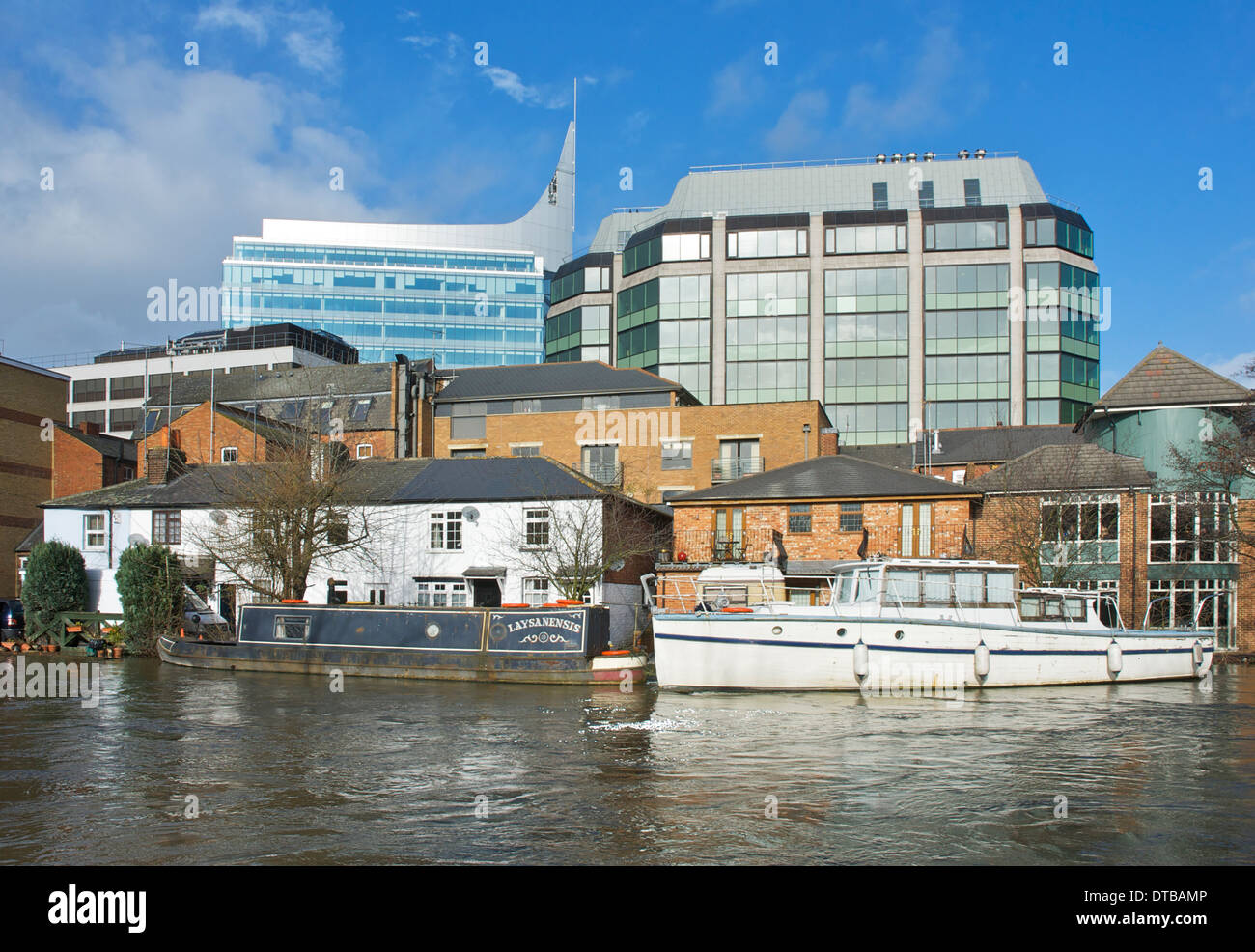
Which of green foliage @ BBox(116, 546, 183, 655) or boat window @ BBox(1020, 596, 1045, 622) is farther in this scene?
green foliage @ BBox(116, 546, 183, 655)

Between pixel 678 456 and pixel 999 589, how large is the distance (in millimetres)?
28374

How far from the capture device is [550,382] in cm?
5541

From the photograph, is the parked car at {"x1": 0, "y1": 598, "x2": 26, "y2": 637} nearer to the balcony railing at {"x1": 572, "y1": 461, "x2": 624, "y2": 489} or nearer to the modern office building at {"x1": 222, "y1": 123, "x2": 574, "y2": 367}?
the balcony railing at {"x1": 572, "y1": 461, "x2": 624, "y2": 489}

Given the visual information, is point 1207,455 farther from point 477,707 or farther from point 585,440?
point 585,440

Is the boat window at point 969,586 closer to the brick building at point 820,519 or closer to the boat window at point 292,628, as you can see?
the brick building at point 820,519

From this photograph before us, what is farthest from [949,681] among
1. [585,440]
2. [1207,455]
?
[585,440]

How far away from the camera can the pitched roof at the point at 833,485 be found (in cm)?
3238

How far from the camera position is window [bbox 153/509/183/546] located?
38.1 meters

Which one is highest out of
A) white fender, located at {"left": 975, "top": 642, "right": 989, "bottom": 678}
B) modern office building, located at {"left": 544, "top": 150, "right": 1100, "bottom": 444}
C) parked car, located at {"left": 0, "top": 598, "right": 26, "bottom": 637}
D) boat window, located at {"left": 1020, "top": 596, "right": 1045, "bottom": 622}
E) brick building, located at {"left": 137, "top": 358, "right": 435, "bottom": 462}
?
modern office building, located at {"left": 544, "top": 150, "right": 1100, "bottom": 444}

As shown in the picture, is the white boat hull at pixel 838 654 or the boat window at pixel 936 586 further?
the boat window at pixel 936 586

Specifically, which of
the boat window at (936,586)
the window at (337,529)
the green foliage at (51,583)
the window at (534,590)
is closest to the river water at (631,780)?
the boat window at (936,586)

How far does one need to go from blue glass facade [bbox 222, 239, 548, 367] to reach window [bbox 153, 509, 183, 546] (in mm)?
58820

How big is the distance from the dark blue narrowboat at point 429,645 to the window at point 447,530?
26.9 ft

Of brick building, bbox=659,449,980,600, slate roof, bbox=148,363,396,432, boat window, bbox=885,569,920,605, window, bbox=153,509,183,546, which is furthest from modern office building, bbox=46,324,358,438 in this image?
boat window, bbox=885,569,920,605
